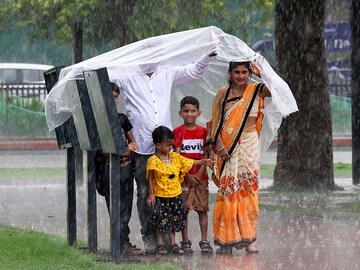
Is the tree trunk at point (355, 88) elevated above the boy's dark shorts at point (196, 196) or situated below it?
above

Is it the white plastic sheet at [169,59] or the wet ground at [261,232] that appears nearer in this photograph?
the wet ground at [261,232]

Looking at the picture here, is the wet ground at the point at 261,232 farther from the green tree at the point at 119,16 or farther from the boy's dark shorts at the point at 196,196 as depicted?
the green tree at the point at 119,16

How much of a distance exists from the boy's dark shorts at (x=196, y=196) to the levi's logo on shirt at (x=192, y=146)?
28cm

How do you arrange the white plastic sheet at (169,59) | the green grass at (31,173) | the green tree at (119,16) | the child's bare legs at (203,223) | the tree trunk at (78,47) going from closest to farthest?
the white plastic sheet at (169,59) < the child's bare legs at (203,223) < the tree trunk at (78,47) < the green grass at (31,173) < the green tree at (119,16)

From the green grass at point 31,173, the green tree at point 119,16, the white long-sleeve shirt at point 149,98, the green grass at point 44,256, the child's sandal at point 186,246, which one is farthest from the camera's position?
the green tree at point 119,16

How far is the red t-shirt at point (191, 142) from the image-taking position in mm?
10703

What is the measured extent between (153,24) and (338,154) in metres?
5.38

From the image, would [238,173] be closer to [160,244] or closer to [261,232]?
[160,244]

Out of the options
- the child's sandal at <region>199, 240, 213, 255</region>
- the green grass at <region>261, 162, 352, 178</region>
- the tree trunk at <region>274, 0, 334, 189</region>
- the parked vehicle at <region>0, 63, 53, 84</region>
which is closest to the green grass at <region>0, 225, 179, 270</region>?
the child's sandal at <region>199, 240, 213, 255</region>

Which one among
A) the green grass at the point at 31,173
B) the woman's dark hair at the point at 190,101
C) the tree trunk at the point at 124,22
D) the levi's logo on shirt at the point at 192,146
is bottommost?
the green grass at the point at 31,173

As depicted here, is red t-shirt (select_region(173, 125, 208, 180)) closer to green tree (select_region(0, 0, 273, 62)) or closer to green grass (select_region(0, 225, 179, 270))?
green grass (select_region(0, 225, 179, 270))

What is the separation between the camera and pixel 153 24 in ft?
93.4

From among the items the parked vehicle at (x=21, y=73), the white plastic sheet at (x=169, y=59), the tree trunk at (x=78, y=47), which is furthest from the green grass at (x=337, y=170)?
the parked vehicle at (x=21, y=73)

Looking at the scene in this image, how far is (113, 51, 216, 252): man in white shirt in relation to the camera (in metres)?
10.6
